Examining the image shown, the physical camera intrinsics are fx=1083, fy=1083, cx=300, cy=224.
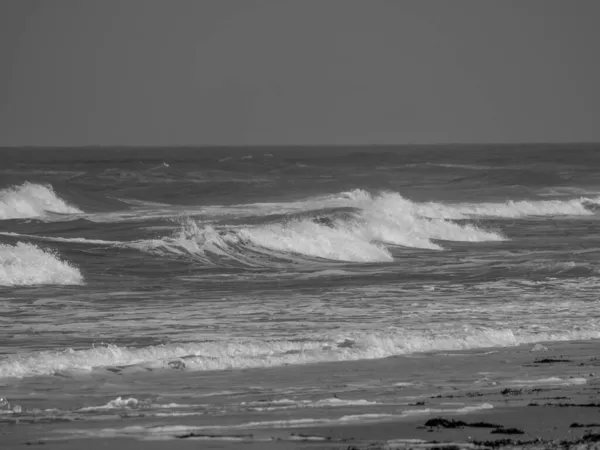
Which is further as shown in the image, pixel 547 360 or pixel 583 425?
pixel 547 360

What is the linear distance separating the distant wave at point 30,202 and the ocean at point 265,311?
4.75 m

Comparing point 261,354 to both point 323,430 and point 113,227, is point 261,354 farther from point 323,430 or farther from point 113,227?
point 113,227

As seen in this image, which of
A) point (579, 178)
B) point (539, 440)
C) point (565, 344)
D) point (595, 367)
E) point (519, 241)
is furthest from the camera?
point (579, 178)

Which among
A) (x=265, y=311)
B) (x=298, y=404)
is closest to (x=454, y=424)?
(x=298, y=404)

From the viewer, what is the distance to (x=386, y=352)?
1345 cm

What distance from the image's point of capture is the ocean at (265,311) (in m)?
10.3

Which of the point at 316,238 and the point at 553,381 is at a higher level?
the point at 316,238

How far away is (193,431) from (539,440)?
2.79 meters

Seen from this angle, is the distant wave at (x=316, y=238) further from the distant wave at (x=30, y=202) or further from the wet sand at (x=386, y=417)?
the distant wave at (x=30, y=202)

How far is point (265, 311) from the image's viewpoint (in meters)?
16.9

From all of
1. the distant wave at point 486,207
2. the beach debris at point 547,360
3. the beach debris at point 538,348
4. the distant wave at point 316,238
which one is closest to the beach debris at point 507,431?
the beach debris at point 547,360

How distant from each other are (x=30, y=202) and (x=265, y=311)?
30659 mm

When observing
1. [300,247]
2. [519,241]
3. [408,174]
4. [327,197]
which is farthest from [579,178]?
[300,247]

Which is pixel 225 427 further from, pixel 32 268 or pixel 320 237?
pixel 320 237
